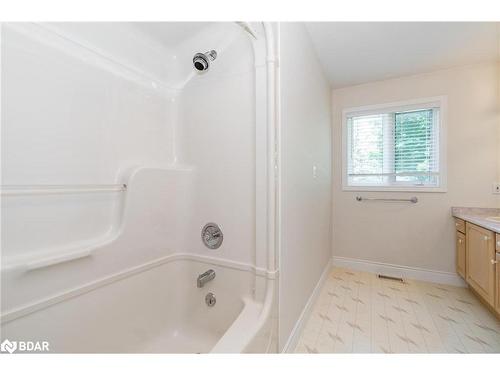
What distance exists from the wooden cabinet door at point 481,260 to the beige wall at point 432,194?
40 cm

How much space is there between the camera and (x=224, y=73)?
1.44 m

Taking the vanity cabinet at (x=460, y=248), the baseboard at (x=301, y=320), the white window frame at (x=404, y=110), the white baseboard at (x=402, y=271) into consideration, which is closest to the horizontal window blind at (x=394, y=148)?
the white window frame at (x=404, y=110)

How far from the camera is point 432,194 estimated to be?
242 centimetres

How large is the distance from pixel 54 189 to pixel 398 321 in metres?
2.47

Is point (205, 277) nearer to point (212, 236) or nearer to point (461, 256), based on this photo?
point (212, 236)

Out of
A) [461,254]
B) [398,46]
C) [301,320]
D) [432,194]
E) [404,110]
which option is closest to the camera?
[301,320]

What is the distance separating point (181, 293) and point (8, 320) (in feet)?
2.86

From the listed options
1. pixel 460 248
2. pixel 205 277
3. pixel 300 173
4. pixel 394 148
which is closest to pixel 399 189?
pixel 394 148

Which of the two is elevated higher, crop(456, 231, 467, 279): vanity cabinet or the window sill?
the window sill

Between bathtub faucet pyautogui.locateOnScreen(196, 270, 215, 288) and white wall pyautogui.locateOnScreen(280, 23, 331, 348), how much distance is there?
1.52ft

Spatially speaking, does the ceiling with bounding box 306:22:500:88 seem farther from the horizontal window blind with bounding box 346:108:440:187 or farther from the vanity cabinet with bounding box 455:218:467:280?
the vanity cabinet with bounding box 455:218:467:280

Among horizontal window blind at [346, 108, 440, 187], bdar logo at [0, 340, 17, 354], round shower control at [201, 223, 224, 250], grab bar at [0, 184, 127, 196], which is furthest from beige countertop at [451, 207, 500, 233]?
bdar logo at [0, 340, 17, 354]

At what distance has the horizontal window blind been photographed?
2.46 meters
